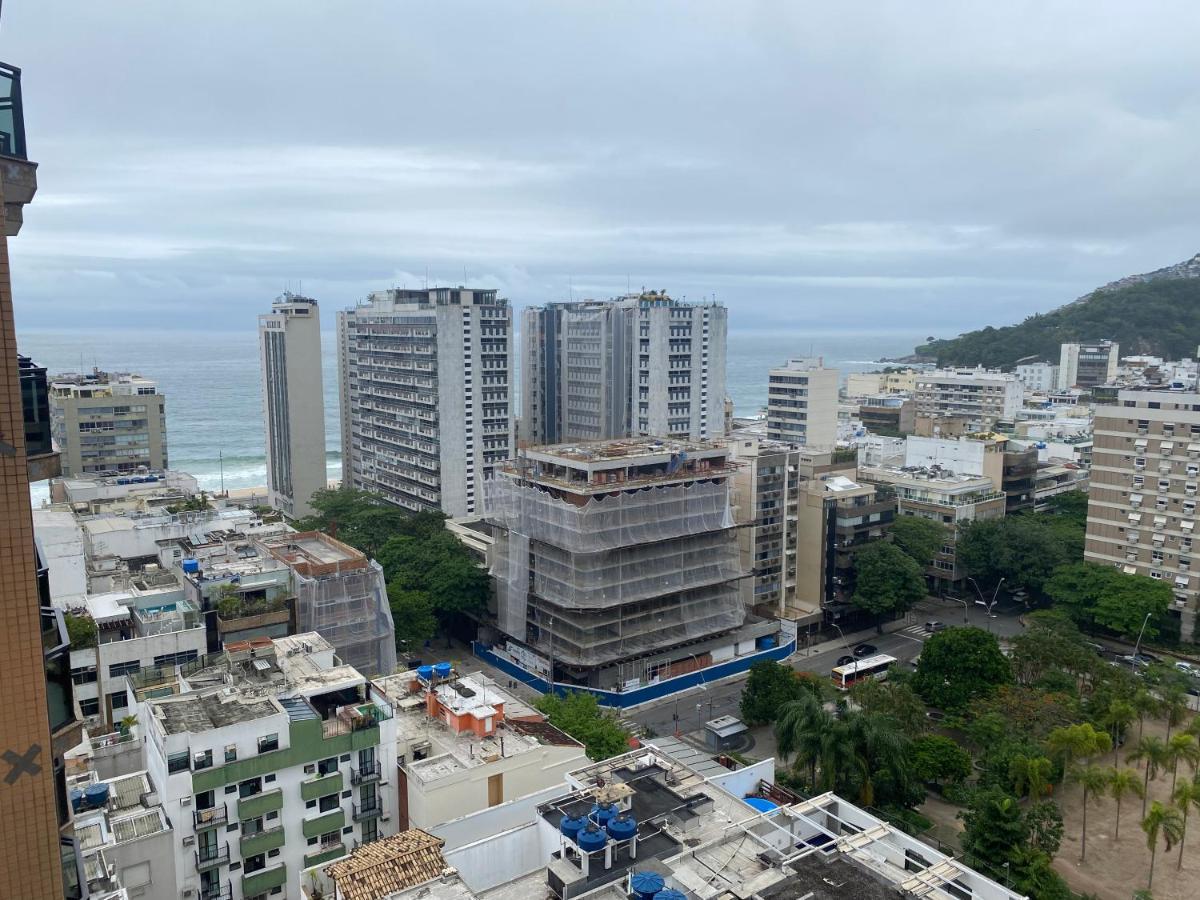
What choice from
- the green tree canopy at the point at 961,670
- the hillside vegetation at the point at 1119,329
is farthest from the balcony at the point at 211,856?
the hillside vegetation at the point at 1119,329

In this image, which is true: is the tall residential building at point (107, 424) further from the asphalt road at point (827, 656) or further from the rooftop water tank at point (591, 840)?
the rooftop water tank at point (591, 840)

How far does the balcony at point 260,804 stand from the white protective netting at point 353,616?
14160 millimetres

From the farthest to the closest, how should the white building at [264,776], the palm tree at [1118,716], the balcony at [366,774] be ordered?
the palm tree at [1118,716] < the balcony at [366,774] < the white building at [264,776]

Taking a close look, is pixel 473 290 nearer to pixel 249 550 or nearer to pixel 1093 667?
pixel 249 550

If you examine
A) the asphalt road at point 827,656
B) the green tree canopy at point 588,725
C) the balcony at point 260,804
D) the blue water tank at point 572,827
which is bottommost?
the asphalt road at point 827,656

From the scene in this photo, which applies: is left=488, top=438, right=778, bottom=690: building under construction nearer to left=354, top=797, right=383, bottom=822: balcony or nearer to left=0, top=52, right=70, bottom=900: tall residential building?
left=354, top=797, right=383, bottom=822: balcony

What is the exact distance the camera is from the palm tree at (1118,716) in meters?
39.0

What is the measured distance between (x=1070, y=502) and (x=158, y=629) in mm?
70046

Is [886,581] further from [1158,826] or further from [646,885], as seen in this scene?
[646,885]

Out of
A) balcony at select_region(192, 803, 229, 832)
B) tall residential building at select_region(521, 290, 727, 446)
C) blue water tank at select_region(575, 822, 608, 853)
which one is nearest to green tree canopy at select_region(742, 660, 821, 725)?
blue water tank at select_region(575, 822, 608, 853)

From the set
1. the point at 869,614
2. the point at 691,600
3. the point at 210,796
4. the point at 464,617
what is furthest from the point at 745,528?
the point at 210,796

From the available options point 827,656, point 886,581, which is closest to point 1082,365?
point 886,581

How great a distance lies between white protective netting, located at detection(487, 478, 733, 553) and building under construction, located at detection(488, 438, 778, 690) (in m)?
0.06

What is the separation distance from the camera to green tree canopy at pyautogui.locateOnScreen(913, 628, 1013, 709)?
43.2 m
